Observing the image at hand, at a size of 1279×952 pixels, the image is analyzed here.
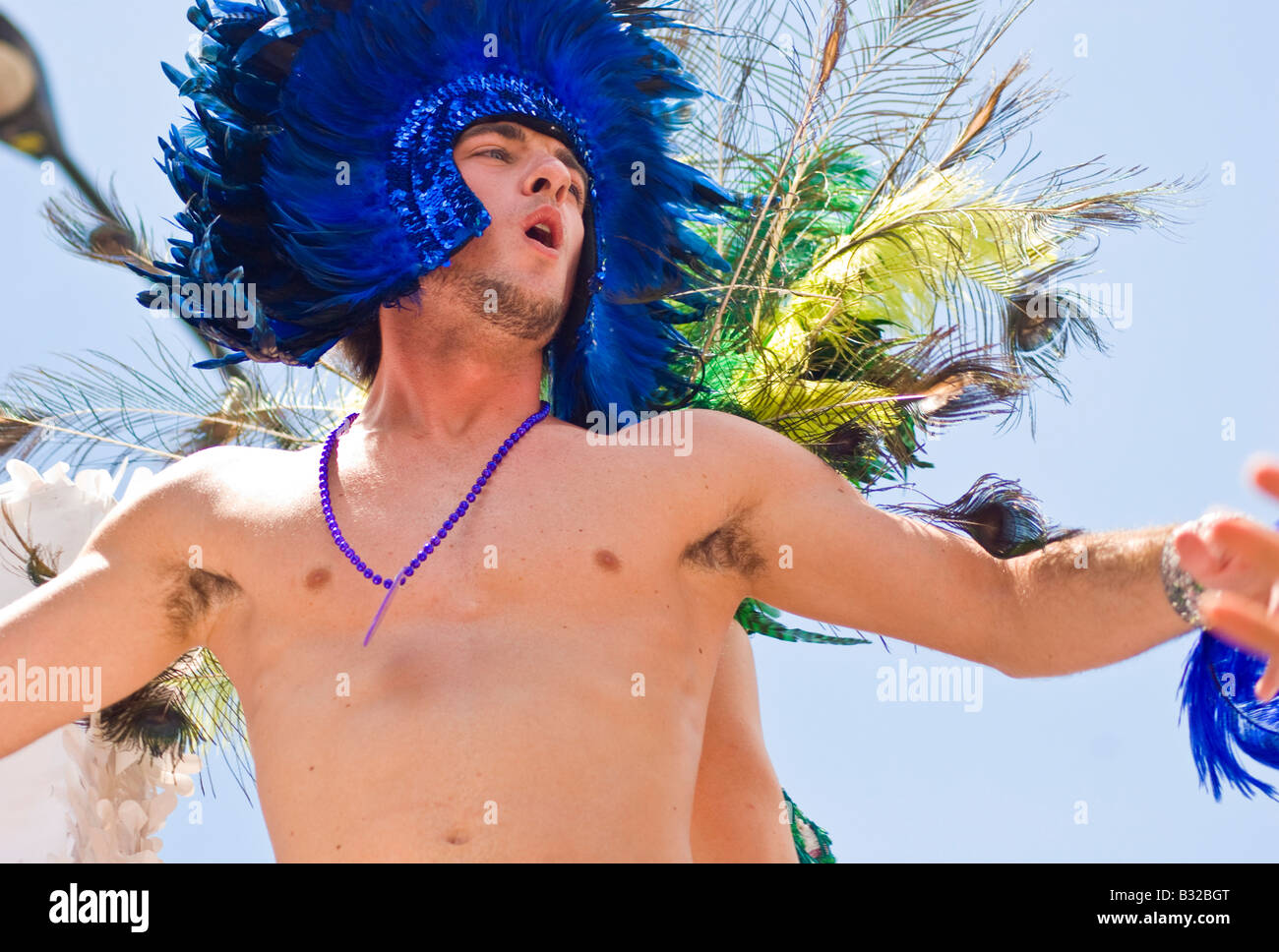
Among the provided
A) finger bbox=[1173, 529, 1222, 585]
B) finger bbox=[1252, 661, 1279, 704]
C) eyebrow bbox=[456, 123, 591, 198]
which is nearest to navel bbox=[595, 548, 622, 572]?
eyebrow bbox=[456, 123, 591, 198]

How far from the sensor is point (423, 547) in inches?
121

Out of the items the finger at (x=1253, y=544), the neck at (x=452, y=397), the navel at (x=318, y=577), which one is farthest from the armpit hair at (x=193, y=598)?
the finger at (x=1253, y=544)

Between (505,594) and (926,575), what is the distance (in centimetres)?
92

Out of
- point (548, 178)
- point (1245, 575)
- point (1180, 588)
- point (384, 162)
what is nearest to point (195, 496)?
point (384, 162)

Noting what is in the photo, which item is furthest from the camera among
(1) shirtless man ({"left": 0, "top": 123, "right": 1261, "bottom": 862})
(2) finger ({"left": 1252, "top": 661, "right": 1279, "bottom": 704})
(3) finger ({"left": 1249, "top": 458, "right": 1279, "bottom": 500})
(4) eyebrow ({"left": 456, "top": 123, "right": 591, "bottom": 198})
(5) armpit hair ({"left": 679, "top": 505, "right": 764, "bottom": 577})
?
(4) eyebrow ({"left": 456, "top": 123, "right": 591, "bottom": 198})

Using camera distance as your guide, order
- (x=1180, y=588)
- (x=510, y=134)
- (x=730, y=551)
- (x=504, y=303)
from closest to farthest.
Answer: (x=1180, y=588) → (x=730, y=551) → (x=504, y=303) → (x=510, y=134)

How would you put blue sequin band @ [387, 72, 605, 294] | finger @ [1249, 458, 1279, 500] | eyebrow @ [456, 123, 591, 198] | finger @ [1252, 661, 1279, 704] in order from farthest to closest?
eyebrow @ [456, 123, 591, 198] → blue sequin band @ [387, 72, 605, 294] → finger @ [1252, 661, 1279, 704] → finger @ [1249, 458, 1279, 500]

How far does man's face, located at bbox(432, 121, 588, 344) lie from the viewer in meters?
3.36

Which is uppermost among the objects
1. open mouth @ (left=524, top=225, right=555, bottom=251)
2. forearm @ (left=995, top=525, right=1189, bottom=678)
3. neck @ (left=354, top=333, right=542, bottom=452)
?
open mouth @ (left=524, top=225, right=555, bottom=251)

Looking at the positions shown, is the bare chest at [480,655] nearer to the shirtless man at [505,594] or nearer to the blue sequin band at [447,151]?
the shirtless man at [505,594]

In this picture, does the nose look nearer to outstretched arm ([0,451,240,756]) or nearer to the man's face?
the man's face

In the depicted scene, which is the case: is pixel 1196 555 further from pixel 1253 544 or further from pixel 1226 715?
pixel 1226 715

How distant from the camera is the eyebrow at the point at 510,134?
3484mm
